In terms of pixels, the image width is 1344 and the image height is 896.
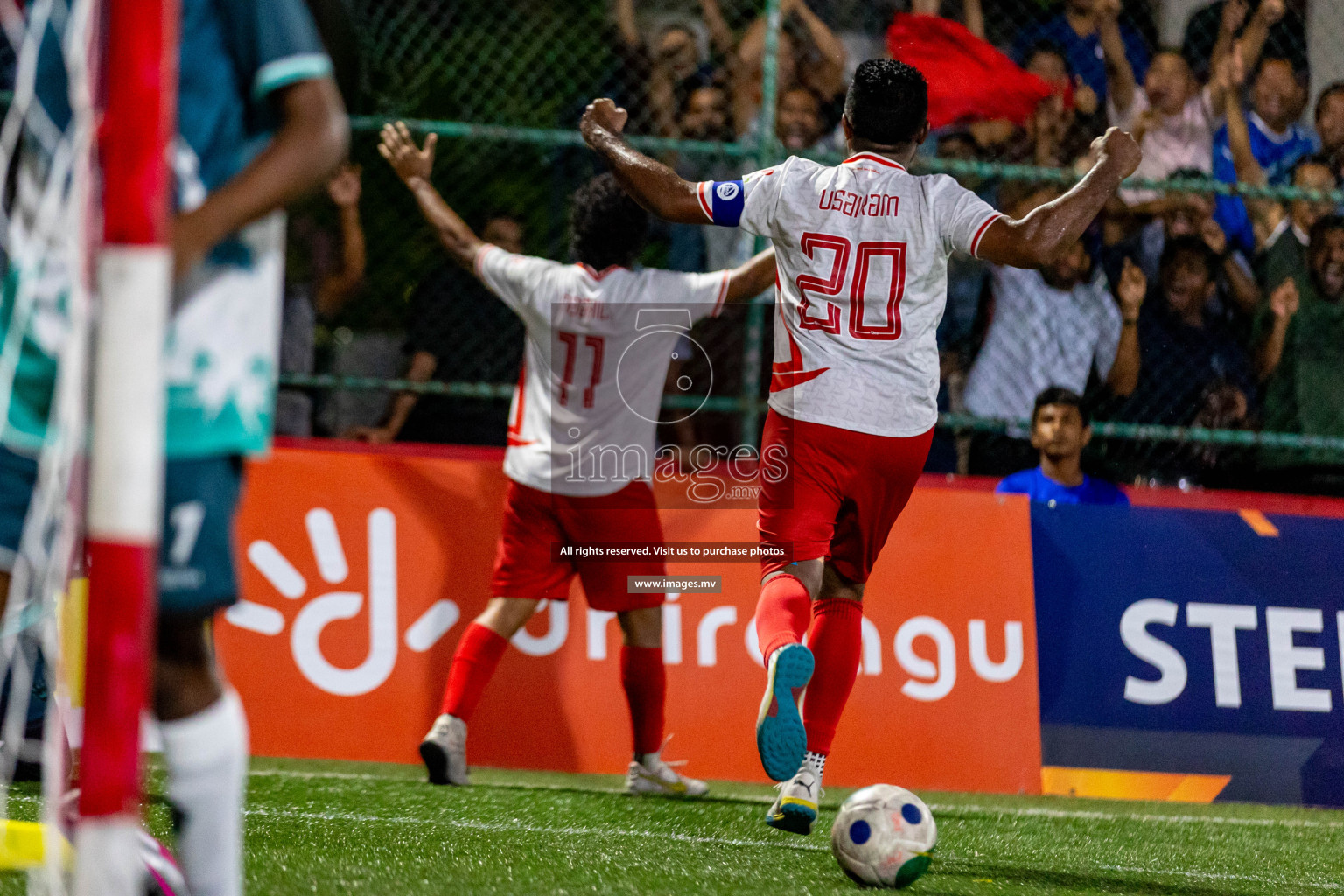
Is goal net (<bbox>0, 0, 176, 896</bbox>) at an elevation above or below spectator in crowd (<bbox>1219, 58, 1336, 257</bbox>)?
below

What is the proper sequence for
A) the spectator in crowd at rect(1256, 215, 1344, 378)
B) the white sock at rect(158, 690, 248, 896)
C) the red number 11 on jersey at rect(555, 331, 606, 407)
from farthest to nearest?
1. the spectator in crowd at rect(1256, 215, 1344, 378)
2. the red number 11 on jersey at rect(555, 331, 606, 407)
3. the white sock at rect(158, 690, 248, 896)

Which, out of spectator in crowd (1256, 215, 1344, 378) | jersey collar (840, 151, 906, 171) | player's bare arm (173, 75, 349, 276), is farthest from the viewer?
spectator in crowd (1256, 215, 1344, 378)

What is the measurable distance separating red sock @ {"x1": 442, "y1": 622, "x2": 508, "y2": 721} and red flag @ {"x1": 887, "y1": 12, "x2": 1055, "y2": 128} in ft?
8.80

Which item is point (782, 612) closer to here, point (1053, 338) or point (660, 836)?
point (660, 836)

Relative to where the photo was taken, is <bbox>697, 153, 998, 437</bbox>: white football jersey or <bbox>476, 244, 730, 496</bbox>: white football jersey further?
<bbox>476, 244, 730, 496</bbox>: white football jersey

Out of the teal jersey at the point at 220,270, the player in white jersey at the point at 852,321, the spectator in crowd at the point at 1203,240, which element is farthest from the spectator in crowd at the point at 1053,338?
A: the teal jersey at the point at 220,270

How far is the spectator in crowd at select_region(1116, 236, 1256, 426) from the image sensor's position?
6738 millimetres

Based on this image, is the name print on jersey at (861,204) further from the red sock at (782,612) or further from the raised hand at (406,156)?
the raised hand at (406,156)

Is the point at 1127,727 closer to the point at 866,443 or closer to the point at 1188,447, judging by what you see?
the point at 1188,447

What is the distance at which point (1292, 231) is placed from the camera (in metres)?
6.93

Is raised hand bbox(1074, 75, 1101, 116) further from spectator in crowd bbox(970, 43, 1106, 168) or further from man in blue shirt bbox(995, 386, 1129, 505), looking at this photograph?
man in blue shirt bbox(995, 386, 1129, 505)

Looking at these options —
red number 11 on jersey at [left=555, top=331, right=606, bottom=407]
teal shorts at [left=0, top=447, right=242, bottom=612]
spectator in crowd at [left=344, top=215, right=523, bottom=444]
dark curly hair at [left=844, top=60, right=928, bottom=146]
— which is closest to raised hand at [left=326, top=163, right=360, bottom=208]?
spectator in crowd at [left=344, top=215, right=523, bottom=444]

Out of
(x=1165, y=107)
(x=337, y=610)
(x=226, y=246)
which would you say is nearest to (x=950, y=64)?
(x=1165, y=107)

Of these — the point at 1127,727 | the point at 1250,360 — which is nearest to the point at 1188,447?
the point at 1250,360
